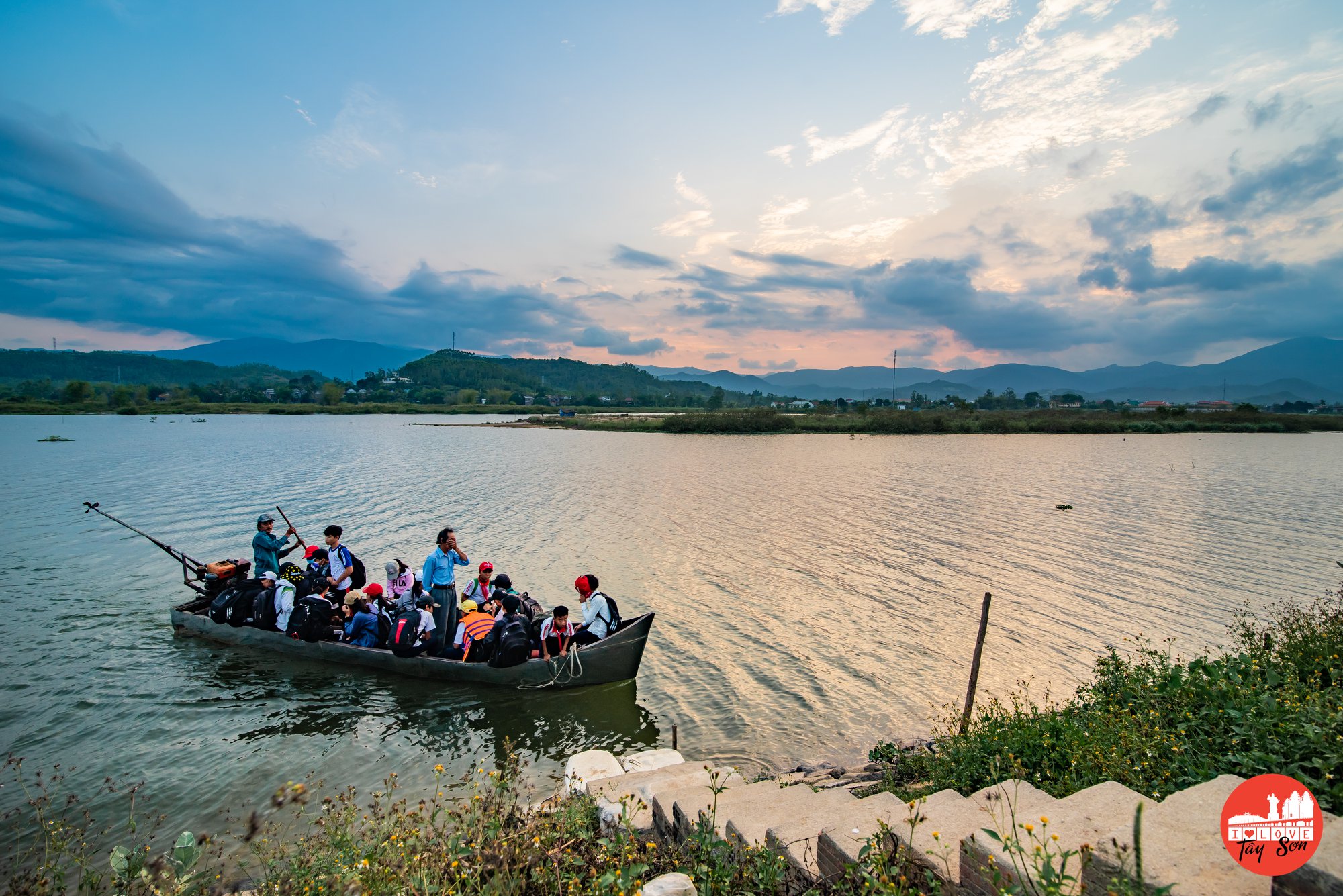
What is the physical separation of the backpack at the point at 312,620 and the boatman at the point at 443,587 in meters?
2.40

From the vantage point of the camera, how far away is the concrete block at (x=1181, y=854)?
287cm

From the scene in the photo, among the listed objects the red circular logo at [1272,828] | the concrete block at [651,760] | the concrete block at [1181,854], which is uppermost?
the red circular logo at [1272,828]

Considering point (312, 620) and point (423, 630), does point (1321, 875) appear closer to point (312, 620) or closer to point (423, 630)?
point (423, 630)

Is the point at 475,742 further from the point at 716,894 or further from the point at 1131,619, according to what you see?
the point at 1131,619

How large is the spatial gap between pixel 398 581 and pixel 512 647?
3.93 m

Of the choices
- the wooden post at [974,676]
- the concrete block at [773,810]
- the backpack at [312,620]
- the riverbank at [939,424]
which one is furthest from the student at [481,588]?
the riverbank at [939,424]

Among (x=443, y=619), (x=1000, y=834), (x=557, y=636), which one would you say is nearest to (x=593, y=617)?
(x=557, y=636)

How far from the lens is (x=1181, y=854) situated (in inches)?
121

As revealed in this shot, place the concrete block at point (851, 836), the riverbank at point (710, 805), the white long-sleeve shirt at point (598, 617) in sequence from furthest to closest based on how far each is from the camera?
the white long-sleeve shirt at point (598, 617), the riverbank at point (710, 805), the concrete block at point (851, 836)

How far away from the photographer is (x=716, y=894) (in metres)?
3.78

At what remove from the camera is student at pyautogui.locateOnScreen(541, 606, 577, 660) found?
36.6ft

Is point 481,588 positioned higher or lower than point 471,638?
higher

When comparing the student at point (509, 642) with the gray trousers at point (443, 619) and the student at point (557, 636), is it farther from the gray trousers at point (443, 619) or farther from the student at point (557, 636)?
the gray trousers at point (443, 619)

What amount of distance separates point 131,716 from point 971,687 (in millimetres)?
13594
